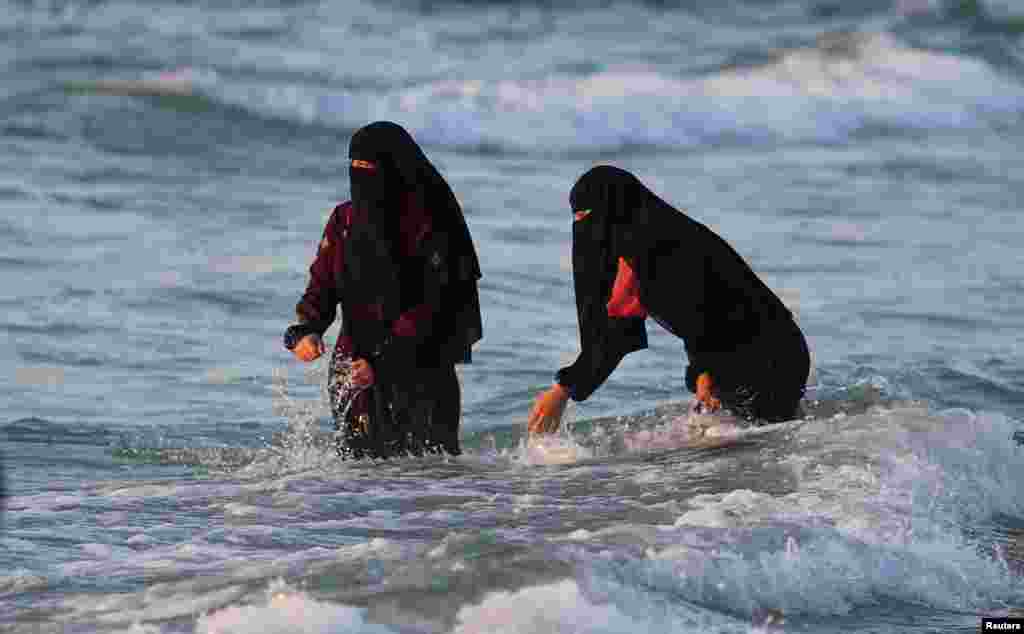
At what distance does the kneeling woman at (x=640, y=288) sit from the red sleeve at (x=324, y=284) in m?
0.81

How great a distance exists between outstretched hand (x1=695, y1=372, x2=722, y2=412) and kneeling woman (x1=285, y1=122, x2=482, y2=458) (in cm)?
82

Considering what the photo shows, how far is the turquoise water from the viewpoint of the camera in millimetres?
6086

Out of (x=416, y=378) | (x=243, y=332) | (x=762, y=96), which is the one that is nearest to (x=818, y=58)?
(x=762, y=96)

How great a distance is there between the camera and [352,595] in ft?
18.8

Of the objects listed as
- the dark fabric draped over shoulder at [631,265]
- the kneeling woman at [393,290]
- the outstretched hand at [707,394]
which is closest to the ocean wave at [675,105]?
the outstretched hand at [707,394]

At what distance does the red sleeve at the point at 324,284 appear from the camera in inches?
287

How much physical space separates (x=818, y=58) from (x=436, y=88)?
6582 mm

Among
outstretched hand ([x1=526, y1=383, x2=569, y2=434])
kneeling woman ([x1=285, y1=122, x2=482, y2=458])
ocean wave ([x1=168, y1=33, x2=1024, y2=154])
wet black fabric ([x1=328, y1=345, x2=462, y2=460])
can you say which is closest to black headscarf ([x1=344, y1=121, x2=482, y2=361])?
kneeling woman ([x1=285, y1=122, x2=482, y2=458])

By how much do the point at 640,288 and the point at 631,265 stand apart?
8 centimetres

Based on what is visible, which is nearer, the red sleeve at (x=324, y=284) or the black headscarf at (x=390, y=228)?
the black headscarf at (x=390, y=228)

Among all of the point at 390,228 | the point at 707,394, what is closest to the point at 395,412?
the point at 390,228
